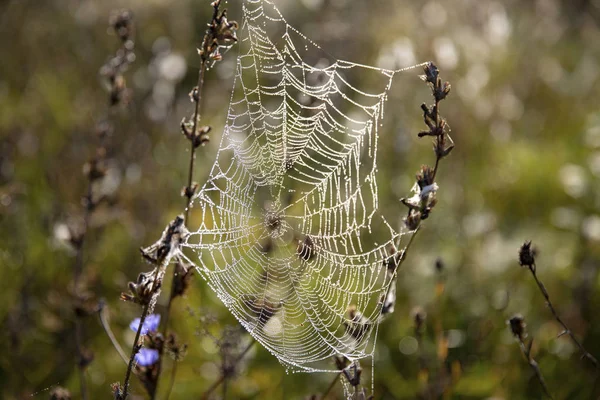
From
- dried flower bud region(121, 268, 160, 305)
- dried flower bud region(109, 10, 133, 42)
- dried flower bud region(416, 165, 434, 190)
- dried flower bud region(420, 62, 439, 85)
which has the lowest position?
dried flower bud region(121, 268, 160, 305)

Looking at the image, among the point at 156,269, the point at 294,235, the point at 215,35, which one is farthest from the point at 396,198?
the point at 156,269

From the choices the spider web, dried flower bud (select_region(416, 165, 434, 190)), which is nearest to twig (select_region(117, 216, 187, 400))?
dried flower bud (select_region(416, 165, 434, 190))

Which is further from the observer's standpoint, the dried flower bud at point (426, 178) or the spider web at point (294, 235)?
the spider web at point (294, 235)

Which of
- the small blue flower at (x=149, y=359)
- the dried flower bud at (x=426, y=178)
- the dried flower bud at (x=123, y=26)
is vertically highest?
the dried flower bud at (x=123, y=26)

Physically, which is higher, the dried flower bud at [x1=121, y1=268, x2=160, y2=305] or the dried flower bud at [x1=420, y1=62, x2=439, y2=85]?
the dried flower bud at [x1=420, y1=62, x2=439, y2=85]

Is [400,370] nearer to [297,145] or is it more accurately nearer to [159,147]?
[297,145]

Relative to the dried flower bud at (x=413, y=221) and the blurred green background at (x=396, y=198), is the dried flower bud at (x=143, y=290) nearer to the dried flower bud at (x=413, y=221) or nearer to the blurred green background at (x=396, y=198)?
the blurred green background at (x=396, y=198)

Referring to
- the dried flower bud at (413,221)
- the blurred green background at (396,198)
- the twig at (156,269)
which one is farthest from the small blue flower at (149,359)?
the dried flower bud at (413,221)

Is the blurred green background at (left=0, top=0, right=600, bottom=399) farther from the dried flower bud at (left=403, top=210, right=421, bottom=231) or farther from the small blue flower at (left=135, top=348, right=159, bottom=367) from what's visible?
the dried flower bud at (left=403, top=210, right=421, bottom=231)
